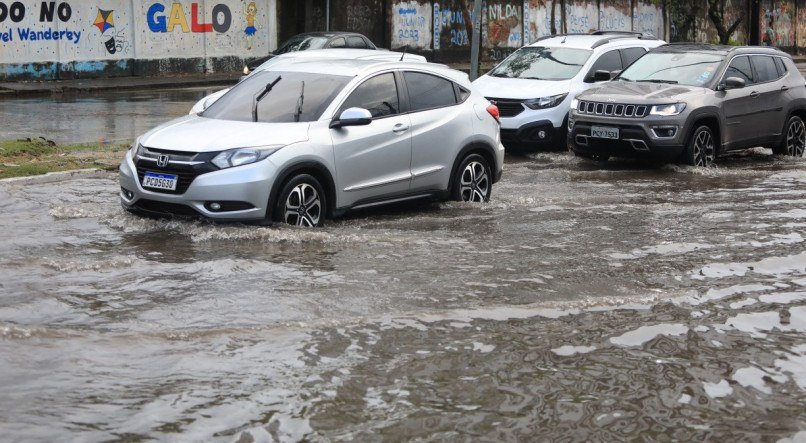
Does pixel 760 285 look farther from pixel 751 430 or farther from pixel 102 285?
pixel 102 285

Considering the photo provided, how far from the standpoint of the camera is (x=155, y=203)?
1032 cm

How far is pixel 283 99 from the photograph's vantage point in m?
11.1

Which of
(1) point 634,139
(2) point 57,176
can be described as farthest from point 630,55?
(2) point 57,176

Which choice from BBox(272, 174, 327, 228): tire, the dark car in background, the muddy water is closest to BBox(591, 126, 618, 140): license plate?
the muddy water

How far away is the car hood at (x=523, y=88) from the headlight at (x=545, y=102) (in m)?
0.06

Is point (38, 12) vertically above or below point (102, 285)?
above

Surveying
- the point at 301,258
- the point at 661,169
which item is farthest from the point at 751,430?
the point at 661,169

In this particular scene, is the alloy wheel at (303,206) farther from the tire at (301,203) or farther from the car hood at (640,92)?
the car hood at (640,92)

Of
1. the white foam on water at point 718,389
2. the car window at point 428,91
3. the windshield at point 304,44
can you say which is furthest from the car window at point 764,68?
the windshield at point 304,44

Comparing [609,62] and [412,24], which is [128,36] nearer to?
[412,24]

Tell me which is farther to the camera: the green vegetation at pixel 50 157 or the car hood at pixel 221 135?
the green vegetation at pixel 50 157

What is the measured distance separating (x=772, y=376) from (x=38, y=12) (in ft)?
90.5

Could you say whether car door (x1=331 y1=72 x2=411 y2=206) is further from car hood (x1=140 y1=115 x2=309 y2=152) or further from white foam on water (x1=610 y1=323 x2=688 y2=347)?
white foam on water (x1=610 y1=323 x2=688 y2=347)

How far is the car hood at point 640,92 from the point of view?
15.5 meters
